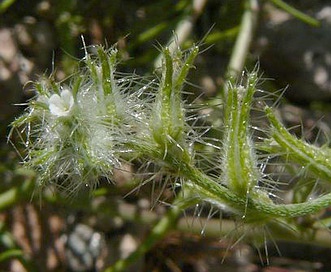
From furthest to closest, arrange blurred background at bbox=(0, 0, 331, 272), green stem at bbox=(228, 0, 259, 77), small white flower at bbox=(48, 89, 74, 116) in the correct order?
1. blurred background at bbox=(0, 0, 331, 272)
2. green stem at bbox=(228, 0, 259, 77)
3. small white flower at bbox=(48, 89, 74, 116)

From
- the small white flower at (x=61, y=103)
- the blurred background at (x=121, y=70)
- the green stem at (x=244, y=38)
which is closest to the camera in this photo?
the small white flower at (x=61, y=103)

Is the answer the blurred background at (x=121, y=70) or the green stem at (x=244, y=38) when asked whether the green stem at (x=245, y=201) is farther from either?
the blurred background at (x=121, y=70)

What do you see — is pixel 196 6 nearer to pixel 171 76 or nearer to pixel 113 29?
pixel 113 29

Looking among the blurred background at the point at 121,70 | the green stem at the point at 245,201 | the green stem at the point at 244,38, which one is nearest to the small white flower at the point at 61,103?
the green stem at the point at 245,201

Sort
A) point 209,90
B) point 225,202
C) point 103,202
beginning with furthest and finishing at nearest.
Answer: point 209,90, point 103,202, point 225,202

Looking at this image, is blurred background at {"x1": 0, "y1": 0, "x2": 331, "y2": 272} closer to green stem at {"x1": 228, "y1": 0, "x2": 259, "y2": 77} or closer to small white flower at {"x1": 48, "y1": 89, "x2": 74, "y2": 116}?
green stem at {"x1": 228, "y1": 0, "x2": 259, "y2": 77}

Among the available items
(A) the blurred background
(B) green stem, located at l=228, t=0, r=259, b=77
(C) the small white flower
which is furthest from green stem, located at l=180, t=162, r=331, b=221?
(A) the blurred background

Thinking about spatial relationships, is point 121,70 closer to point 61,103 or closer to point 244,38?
point 244,38

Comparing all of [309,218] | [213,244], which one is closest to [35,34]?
[213,244]
